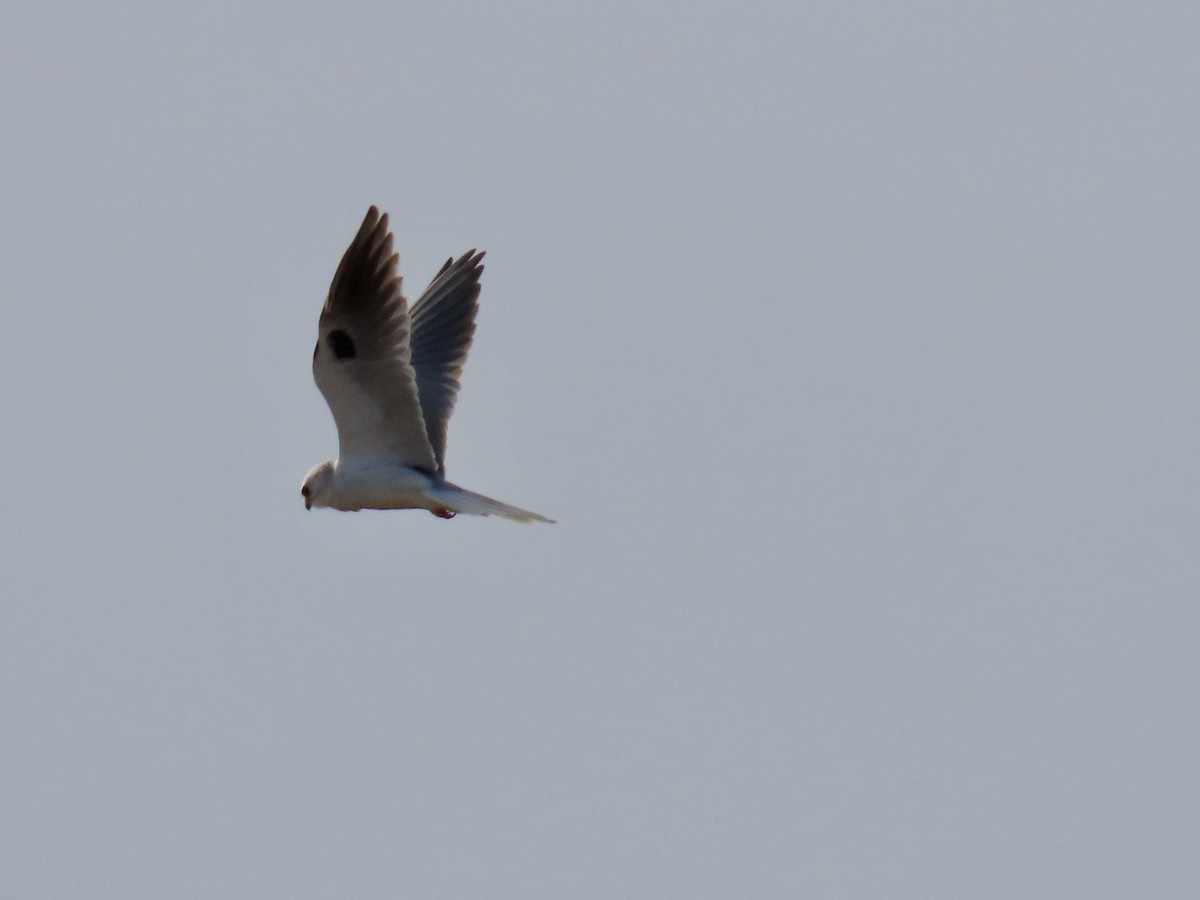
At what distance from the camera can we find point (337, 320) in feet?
36.1

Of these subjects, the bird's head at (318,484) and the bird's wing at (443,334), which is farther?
the bird's wing at (443,334)

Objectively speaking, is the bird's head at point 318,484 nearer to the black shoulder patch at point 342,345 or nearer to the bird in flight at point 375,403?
the bird in flight at point 375,403

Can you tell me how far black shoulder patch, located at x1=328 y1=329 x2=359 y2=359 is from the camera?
11.0 metres

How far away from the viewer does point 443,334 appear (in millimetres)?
12781

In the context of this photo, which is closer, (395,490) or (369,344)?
(369,344)

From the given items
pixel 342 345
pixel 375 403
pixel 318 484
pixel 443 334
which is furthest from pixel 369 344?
pixel 443 334

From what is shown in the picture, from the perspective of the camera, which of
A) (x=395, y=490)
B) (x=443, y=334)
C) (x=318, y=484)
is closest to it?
(x=395, y=490)

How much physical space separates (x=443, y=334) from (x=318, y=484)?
1.62 metres

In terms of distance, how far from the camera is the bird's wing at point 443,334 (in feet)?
40.5

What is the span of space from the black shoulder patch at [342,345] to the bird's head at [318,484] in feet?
2.63

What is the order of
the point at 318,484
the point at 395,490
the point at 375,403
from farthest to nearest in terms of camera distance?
the point at 318,484
the point at 395,490
the point at 375,403

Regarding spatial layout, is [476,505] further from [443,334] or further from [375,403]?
[443,334]

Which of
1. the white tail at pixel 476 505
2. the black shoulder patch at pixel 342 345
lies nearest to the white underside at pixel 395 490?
the white tail at pixel 476 505

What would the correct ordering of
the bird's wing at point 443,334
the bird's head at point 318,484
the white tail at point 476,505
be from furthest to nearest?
the bird's wing at point 443,334
the bird's head at point 318,484
the white tail at point 476,505
